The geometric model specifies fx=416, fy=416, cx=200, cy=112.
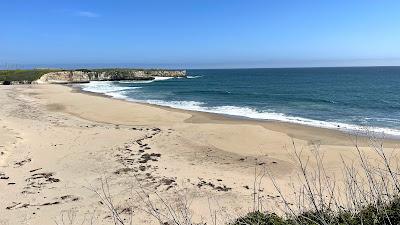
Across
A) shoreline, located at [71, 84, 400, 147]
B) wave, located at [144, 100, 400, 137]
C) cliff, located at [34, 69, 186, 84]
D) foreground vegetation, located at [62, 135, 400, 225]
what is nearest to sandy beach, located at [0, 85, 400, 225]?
shoreline, located at [71, 84, 400, 147]

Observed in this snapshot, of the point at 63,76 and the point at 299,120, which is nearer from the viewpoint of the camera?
the point at 299,120

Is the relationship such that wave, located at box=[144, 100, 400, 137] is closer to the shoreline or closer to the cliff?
the shoreline

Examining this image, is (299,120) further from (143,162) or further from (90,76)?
(90,76)

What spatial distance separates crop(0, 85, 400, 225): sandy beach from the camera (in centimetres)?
1140

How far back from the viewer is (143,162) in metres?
16.2

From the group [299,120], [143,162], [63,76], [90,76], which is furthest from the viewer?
[90,76]

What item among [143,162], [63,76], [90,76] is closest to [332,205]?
[143,162]

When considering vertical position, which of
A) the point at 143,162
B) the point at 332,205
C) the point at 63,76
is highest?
the point at 332,205

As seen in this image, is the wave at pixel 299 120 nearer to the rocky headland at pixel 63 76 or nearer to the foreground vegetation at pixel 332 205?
the foreground vegetation at pixel 332 205

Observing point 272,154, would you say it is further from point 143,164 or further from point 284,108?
point 284,108

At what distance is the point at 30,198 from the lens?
12.1 meters

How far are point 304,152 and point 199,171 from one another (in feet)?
18.4

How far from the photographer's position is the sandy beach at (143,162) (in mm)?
11398

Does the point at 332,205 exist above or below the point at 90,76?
above
